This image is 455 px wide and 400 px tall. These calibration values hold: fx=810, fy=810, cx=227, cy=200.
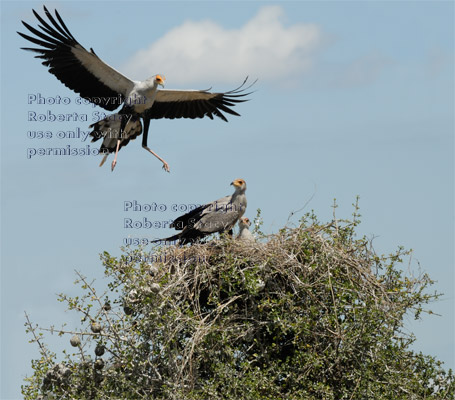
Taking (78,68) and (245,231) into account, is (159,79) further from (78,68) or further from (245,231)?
(245,231)

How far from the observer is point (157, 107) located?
47.9 ft

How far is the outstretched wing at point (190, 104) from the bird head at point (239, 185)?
3310mm

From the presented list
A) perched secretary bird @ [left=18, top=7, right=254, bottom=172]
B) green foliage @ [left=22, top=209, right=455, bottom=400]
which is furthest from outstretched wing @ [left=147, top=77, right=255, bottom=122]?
green foliage @ [left=22, top=209, right=455, bottom=400]

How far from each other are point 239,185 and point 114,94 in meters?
3.58

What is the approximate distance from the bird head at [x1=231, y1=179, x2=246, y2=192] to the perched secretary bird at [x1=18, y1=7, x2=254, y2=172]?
2.63 metres

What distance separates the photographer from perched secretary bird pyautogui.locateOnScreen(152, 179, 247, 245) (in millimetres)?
11344

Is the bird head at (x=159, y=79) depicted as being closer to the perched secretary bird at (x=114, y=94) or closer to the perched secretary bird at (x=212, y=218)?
the perched secretary bird at (x=114, y=94)

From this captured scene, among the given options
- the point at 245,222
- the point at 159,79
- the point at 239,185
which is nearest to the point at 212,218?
the point at 245,222

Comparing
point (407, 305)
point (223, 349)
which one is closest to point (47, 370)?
point (223, 349)

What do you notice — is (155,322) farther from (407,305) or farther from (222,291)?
(407,305)

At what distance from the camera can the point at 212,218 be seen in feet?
37.3

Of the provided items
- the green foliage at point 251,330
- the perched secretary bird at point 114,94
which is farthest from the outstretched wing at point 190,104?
the green foliage at point 251,330

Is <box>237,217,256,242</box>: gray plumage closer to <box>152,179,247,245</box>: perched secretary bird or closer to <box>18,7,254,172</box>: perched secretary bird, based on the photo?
<box>152,179,247,245</box>: perched secretary bird

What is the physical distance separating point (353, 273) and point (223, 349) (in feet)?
6.83
